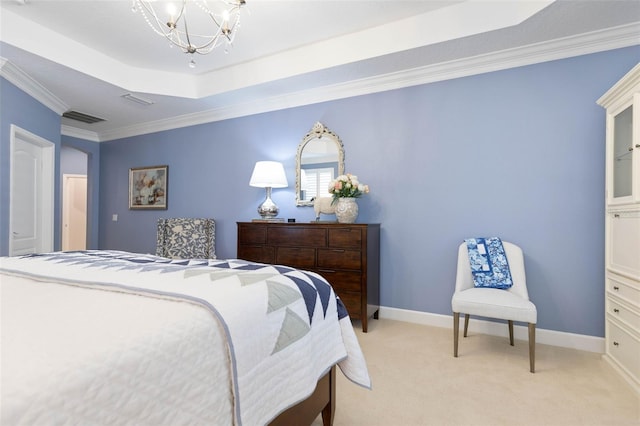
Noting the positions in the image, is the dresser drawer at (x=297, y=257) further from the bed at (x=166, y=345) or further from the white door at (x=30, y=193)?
the white door at (x=30, y=193)

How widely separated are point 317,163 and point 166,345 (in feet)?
9.94

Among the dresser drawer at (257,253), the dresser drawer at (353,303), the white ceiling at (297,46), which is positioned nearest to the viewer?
the white ceiling at (297,46)

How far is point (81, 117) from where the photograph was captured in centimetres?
462

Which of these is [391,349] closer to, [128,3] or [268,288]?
[268,288]

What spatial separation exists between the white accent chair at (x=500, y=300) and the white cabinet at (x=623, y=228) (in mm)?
503

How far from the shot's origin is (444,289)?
3014mm

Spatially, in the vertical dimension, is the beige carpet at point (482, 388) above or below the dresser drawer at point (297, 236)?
below

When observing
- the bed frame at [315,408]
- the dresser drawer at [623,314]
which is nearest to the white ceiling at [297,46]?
the dresser drawer at [623,314]

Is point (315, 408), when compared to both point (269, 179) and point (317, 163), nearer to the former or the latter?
point (269, 179)

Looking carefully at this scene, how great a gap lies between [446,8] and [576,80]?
1.22 m

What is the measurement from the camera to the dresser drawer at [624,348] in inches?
76.2

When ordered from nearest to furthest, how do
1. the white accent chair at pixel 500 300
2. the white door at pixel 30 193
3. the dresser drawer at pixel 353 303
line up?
the white accent chair at pixel 500 300 → the dresser drawer at pixel 353 303 → the white door at pixel 30 193

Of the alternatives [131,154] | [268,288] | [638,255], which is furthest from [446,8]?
[131,154]

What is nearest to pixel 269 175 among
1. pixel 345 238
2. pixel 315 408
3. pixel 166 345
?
pixel 345 238
